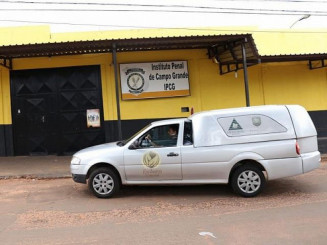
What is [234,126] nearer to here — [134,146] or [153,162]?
[153,162]

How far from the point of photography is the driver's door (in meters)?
7.71

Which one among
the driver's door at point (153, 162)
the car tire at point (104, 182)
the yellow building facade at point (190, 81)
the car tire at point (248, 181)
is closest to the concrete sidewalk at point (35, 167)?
the yellow building facade at point (190, 81)

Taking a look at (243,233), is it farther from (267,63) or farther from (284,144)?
(267,63)

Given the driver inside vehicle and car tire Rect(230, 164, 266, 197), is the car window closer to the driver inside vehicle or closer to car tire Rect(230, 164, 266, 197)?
the driver inside vehicle

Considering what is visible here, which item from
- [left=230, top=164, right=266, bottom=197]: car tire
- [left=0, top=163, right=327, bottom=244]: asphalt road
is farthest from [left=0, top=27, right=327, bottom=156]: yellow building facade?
[left=230, top=164, right=266, bottom=197]: car tire

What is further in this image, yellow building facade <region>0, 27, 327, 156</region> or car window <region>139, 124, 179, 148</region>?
yellow building facade <region>0, 27, 327, 156</region>

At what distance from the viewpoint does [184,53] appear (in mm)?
15023

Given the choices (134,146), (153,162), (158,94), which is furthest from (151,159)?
(158,94)

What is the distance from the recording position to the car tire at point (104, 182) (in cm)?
782

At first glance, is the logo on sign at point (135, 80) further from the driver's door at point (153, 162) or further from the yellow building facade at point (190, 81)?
the driver's door at point (153, 162)

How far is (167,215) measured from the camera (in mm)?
6570

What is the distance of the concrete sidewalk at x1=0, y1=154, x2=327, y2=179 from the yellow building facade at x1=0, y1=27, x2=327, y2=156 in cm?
82

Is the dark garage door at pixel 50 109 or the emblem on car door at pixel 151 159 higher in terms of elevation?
the dark garage door at pixel 50 109

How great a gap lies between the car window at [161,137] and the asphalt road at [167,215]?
110cm
